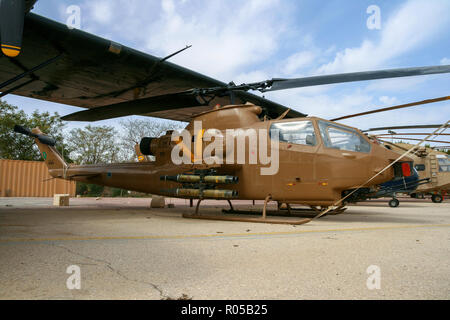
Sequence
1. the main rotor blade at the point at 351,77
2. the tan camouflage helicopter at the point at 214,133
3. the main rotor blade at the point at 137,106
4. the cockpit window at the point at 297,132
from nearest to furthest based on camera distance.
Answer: the main rotor blade at the point at 351,77
the tan camouflage helicopter at the point at 214,133
the cockpit window at the point at 297,132
the main rotor blade at the point at 137,106

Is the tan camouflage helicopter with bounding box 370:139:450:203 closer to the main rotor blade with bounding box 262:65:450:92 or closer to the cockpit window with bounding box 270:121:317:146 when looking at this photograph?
the cockpit window with bounding box 270:121:317:146

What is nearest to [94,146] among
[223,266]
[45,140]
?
[45,140]

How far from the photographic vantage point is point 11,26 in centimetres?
378

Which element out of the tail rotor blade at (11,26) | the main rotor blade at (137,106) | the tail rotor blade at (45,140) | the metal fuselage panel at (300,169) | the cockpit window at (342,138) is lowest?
the metal fuselage panel at (300,169)

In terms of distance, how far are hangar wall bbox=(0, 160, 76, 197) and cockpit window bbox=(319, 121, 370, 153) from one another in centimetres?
2046

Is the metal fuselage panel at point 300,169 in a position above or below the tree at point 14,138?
below

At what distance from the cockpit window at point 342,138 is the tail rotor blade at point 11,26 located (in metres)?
5.18

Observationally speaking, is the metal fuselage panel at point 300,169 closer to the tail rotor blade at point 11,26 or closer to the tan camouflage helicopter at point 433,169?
the tail rotor blade at point 11,26

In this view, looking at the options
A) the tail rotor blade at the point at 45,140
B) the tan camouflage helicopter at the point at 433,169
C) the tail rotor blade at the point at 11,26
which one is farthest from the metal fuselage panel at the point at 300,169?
the tan camouflage helicopter at the point at 433,169

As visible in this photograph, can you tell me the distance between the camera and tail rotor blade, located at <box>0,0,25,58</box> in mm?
3719

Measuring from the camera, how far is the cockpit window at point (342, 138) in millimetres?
5395
